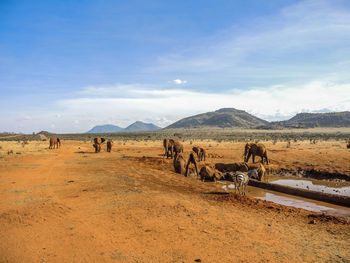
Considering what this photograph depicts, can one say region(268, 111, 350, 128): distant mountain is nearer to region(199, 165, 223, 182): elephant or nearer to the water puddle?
the water puddle

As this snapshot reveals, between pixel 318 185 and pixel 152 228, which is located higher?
pixel 152 228

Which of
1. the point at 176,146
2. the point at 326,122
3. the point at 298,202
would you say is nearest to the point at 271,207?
the point at 298,202

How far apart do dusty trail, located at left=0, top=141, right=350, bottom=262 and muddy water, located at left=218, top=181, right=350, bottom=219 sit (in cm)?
217

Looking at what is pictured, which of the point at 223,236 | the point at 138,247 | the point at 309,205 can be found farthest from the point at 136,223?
the point at 309,205

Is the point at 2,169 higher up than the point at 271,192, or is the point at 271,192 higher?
the point at 2,169

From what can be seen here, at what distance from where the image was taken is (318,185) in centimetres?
1688

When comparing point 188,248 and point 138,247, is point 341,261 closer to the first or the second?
point 188,248

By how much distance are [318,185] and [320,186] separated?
35 cm

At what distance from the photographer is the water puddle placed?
1509 cm

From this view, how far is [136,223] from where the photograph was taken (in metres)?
8.05

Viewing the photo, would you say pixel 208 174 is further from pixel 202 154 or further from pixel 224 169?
pixel 202 154

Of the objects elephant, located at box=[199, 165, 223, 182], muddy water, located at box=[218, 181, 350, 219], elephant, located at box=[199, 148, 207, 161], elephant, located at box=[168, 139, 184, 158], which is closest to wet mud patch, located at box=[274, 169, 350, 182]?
elephant, located at box=[199, 148, 207, 161]

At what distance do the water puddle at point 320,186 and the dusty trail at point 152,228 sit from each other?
726 cm

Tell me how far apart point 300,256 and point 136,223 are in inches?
189
